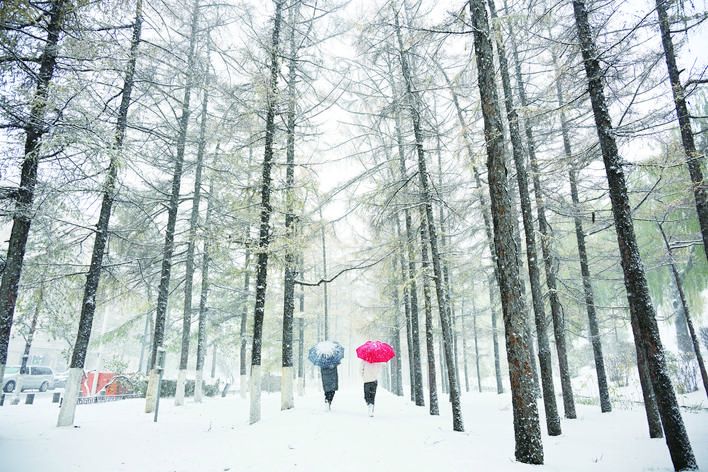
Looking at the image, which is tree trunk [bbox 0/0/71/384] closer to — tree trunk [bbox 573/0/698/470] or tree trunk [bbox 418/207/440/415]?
tree trunk [bbox 418/207/440/415]

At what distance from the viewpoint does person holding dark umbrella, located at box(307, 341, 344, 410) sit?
956cm

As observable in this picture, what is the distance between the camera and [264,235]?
368 inches

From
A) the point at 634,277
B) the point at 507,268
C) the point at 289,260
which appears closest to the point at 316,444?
the point at 507,268

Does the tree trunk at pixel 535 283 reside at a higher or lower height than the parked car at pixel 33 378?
higher

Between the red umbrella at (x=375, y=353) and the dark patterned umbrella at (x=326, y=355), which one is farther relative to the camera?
the dark patterned umbrella at (x=326, y=355)

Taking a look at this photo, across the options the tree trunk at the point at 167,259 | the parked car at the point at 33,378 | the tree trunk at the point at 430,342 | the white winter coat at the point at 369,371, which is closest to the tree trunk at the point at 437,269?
the tree trunk at the point at 430,342

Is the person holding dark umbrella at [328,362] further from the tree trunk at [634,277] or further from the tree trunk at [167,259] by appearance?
the tree trunk at [634,277]

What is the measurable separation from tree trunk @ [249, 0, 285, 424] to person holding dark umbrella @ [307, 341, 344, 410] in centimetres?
164

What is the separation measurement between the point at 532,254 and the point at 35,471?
10.2m

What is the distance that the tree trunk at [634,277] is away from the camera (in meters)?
4.61

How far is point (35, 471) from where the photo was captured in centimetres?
457

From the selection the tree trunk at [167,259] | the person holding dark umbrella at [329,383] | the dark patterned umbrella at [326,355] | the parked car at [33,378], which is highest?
the tree trunk at [167,259]

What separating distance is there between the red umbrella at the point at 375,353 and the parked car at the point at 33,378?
890 inches

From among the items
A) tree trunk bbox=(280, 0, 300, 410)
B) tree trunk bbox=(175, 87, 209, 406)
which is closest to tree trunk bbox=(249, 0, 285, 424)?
tree trunk bbox=(280, 0, 300, 410)
